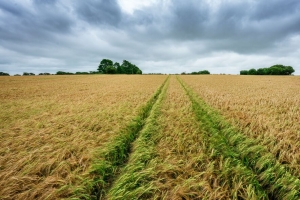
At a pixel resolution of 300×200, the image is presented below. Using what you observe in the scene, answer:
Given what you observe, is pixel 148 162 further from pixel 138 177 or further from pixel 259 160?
pixel 259 160

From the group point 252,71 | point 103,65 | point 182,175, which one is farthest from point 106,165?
point 252,71

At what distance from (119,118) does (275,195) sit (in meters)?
5.77

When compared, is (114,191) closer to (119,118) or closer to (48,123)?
(119,118)

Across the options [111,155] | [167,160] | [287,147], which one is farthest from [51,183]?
[287,147]

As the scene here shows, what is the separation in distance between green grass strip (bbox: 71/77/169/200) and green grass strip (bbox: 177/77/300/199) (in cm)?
273

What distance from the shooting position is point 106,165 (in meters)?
3.48

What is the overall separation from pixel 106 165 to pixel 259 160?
381 centimetres

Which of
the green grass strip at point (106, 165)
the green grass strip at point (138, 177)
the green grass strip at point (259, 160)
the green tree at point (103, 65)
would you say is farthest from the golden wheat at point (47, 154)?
the green tree at point (103, 65)

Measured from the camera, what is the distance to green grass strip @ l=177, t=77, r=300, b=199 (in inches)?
110

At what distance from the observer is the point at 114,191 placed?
2.75 meters

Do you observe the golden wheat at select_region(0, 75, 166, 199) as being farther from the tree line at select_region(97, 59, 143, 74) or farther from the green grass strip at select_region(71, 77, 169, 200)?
the tree line at select_region(97, 59, 143, 74)

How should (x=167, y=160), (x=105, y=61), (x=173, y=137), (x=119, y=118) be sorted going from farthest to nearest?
(x=105, y=61) → (x=119, y=118) → (x=173, y=137) → (x=167, y=160)

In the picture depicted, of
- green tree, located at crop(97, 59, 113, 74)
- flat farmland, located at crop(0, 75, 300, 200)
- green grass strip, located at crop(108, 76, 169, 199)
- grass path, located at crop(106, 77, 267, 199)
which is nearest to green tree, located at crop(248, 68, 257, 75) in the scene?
green tree, located at crop(97, 59, 113, 74)

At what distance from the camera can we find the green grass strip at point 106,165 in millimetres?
2819
